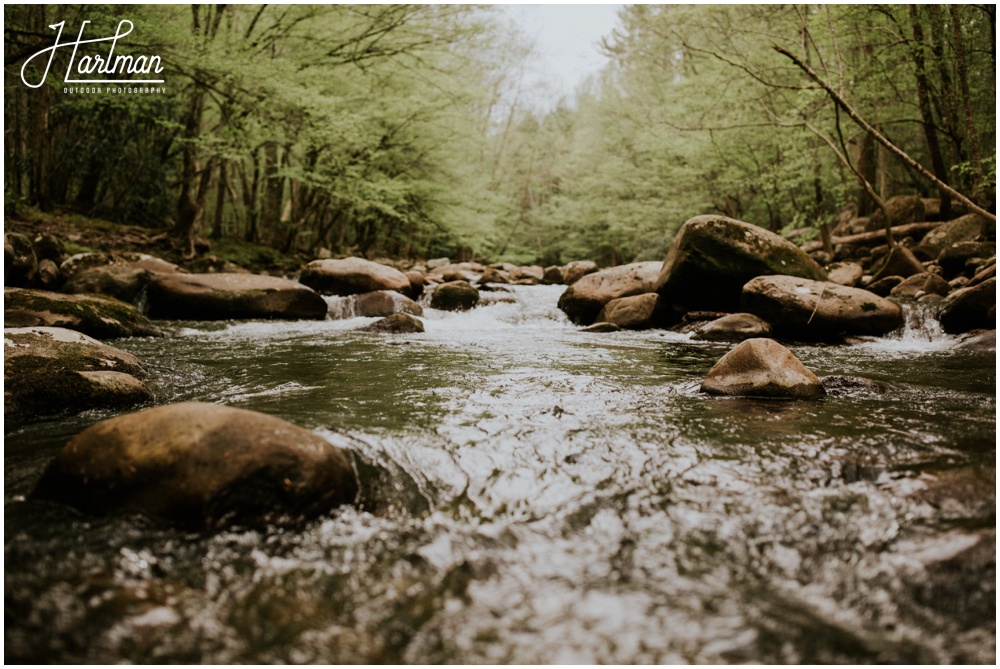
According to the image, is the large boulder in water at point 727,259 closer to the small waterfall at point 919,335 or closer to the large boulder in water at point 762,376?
the small waterfall at point 919,335

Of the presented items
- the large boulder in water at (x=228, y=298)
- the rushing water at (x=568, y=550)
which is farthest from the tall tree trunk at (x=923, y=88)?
the large boulder in water at (x=228, y=298)

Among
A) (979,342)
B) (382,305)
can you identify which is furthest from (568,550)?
(382,305)

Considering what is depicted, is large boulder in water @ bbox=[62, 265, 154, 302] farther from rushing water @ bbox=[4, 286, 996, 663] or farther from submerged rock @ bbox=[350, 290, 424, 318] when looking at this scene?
rushing water @ bbox=[4, 286, 996, 663]

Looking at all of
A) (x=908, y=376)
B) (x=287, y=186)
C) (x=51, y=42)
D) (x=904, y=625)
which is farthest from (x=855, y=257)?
(x=287, y=186)

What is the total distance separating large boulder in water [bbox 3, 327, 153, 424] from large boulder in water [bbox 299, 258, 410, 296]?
709cm

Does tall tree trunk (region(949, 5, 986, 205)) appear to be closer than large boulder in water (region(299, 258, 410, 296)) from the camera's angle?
Yes

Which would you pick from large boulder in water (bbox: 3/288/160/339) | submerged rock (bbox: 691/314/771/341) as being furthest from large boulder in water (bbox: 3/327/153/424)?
submerged rock (bbox: 691/314/771/341)

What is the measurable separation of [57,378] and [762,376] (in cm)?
528

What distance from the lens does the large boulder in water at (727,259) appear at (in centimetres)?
880

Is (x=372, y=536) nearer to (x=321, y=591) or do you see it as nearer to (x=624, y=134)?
(x=321, y=591)

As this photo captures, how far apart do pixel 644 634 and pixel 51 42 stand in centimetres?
1422

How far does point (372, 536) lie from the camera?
7.08 feet

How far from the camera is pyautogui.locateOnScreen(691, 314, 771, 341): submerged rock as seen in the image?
315 inches

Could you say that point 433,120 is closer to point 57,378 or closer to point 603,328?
point 603,328
